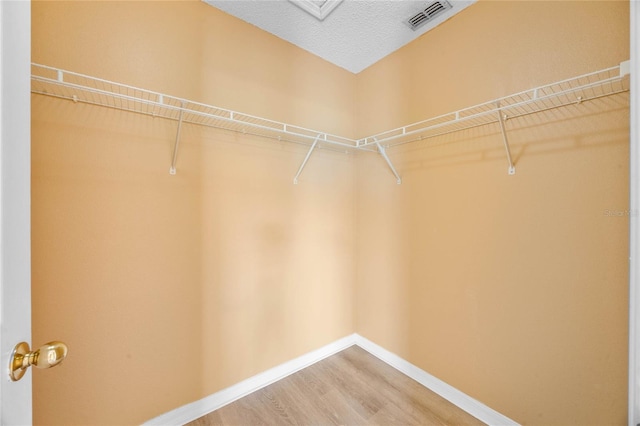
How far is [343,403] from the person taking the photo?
5.02 ft

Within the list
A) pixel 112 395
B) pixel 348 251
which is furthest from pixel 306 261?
pixel 112 395

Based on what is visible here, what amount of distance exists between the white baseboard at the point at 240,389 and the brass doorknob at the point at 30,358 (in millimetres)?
1136

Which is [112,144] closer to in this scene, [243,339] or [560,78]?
[243,339]

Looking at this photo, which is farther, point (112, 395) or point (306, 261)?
point (306, 261)

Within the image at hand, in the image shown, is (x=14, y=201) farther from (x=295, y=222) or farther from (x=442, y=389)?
(x=442, y=389)

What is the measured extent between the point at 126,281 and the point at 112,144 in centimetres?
67

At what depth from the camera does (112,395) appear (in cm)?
122

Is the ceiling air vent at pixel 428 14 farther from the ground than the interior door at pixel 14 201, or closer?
farther from the ground

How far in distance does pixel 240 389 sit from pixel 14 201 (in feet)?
5.10

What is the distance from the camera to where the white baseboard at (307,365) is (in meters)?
1.37

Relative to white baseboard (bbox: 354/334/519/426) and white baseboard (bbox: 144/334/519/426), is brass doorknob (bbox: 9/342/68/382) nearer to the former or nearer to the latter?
Result: white baseboard (bbox: 144/334/519/426)

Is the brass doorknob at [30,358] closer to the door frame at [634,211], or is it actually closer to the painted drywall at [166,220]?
the painted drywall at [166,220]

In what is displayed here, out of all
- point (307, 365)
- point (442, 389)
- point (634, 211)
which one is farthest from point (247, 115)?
point (442, 389)

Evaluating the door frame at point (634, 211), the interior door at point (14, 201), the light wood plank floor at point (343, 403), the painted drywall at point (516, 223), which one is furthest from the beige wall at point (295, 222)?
the interior door at point (14, 201)
